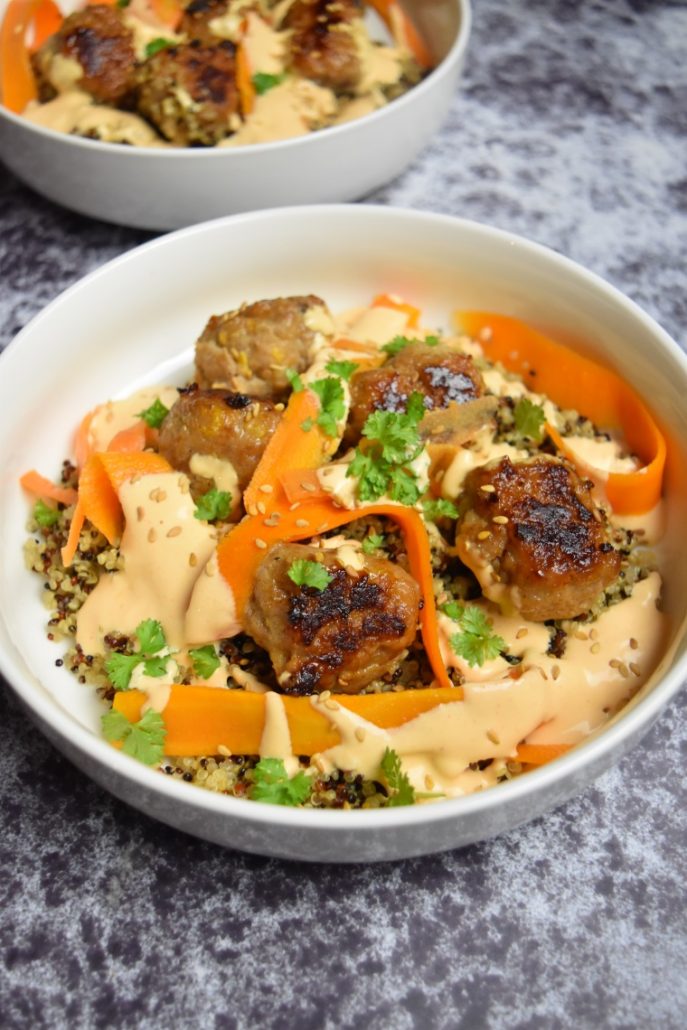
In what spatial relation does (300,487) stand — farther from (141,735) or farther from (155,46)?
(155,46)

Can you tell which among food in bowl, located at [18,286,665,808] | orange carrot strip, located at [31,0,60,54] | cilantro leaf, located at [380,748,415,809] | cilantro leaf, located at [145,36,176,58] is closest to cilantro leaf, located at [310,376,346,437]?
food in bowl, located at [18,286,665,808]

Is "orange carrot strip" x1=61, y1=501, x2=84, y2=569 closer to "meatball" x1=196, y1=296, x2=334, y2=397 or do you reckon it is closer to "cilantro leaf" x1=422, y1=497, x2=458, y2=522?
"meatball" x1=196, y1=296, x2=334, y2=397

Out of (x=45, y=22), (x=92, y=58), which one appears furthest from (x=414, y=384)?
(x=45, y=22)

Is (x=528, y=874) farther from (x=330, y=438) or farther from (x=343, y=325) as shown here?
(x=343, y=325)

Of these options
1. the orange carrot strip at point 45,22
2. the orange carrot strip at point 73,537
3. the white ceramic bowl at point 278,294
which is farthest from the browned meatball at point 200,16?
the orange carrot strip at point 73,537

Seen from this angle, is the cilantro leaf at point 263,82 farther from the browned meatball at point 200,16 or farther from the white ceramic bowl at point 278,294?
the white ceramic bowl at point 278,294

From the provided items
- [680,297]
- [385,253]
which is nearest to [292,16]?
[385,253]
